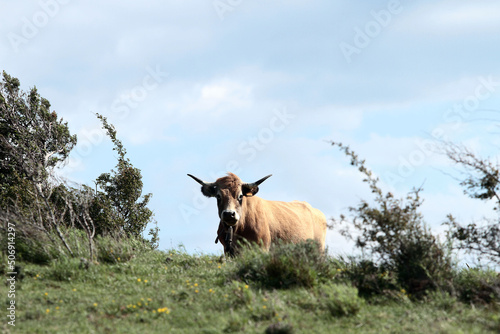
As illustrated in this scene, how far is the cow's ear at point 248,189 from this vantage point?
47.1 ft

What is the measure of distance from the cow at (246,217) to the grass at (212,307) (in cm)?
251

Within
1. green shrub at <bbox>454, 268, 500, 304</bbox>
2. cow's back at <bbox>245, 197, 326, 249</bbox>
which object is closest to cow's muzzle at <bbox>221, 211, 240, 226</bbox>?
cow's back at <bbox>245, 197, 326, 249</bbox>

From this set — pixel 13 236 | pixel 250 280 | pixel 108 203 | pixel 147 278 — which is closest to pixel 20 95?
pixel 108 203

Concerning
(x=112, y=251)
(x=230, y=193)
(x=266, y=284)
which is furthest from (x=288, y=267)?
(x=112, y=251)

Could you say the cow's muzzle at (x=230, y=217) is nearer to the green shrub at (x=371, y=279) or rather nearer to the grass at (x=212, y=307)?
the grass at (x=212, y=307)

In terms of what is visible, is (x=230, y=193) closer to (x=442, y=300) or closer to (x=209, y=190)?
(x=209, y=190)

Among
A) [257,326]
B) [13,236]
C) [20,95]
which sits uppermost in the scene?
[20,95]

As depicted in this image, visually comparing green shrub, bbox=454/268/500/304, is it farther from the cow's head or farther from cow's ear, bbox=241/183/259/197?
cow's ear, bbox=241/183/259/197

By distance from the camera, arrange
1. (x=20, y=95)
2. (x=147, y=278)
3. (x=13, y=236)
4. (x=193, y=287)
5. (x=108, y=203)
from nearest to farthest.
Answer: (x=193, y=287) < (x=147, y=278) < (x=13, y=236) < (x=108, y=203) < (x=20, y=95)

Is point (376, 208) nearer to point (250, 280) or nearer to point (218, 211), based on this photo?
point (250, 280)

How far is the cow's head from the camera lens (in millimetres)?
13430

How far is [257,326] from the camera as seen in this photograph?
823cm

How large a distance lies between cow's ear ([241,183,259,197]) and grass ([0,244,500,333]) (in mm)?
3449

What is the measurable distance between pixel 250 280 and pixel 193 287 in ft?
3.82
